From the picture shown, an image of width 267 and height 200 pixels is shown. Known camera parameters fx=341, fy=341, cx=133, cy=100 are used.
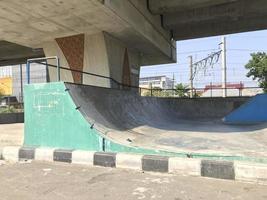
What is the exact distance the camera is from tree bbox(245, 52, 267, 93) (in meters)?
38.5

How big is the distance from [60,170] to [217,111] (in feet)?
53.3

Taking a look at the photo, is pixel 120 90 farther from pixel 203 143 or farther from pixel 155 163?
pixel 155 163

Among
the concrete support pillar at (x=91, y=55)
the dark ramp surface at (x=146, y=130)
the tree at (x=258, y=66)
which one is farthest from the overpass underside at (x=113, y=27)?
the tree at (x=258, y=66)

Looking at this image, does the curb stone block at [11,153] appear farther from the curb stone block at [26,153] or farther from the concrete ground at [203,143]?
the concrete ground at [203,143]

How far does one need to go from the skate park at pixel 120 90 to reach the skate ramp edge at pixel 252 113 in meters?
0.05

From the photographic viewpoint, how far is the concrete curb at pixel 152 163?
5848 millimetres

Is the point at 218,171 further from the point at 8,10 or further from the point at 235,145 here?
the point at 8,10

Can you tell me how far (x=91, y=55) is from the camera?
15.9 meters

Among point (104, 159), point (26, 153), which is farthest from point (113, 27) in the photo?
point (104, 159)

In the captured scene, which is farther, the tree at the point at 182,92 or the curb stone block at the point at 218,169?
the tree at the point at 182,92

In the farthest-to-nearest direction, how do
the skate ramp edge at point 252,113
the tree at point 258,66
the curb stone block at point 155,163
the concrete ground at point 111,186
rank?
the tree at point 258,66 → the skate ramp edge at point 252,113 → the curb stone block at point 155,163 → the concrete ground at point 111,186

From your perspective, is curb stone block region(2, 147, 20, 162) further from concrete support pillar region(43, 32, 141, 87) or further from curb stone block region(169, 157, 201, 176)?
concrete support pillar region(43, 32, 141, 87)

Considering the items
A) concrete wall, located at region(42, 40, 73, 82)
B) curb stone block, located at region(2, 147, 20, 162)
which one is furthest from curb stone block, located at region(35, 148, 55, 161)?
concrete wall, located at region(42, 40, 73, 82)

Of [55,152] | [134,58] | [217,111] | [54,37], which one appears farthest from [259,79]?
[55,152]
